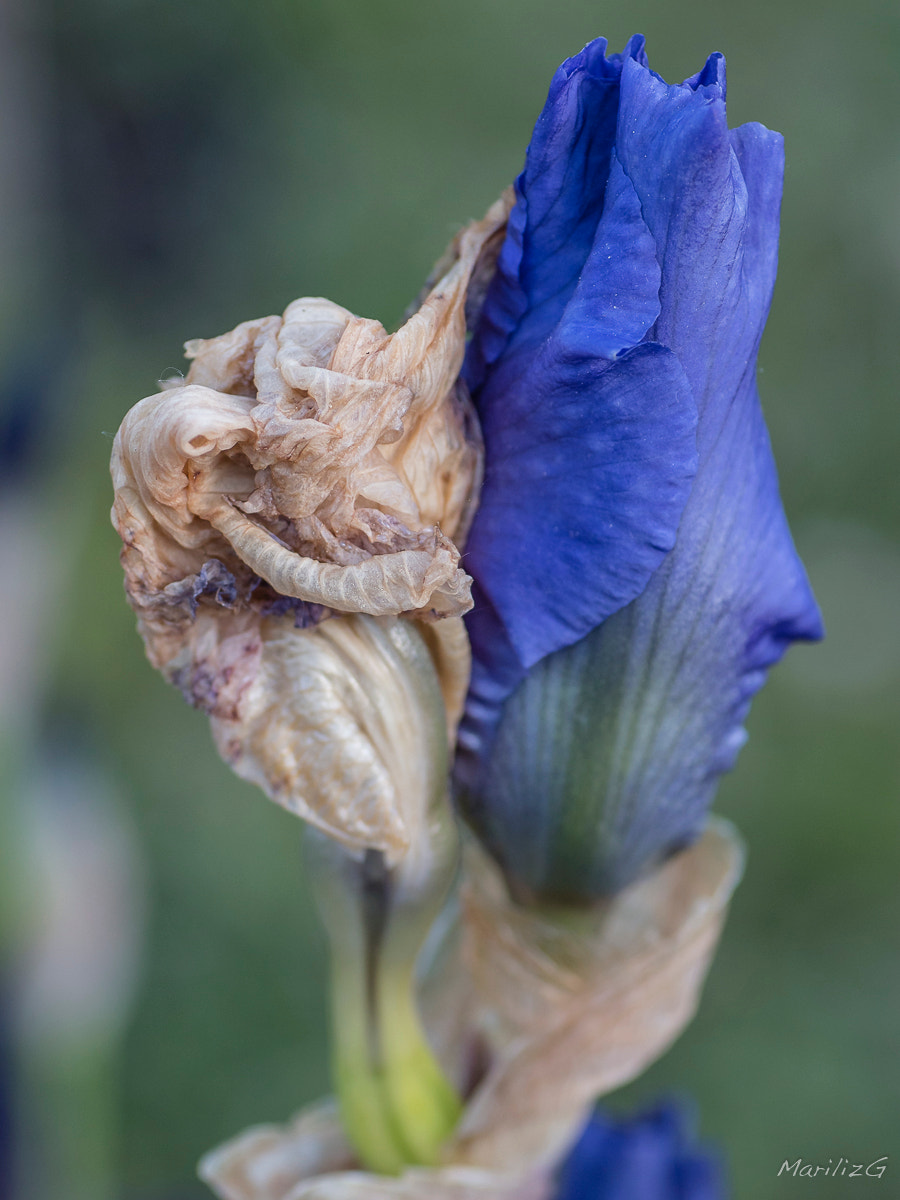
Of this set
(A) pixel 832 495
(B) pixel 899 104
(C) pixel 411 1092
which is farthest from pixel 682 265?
(B) pixel 899 104

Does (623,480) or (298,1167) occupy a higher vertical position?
(623,480)

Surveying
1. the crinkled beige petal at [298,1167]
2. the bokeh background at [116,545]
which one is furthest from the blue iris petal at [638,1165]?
the bokeh background at [116,545]

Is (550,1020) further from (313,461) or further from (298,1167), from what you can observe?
(313,461)

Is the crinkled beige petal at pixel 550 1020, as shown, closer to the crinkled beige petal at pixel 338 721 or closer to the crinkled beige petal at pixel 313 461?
the crinkled beige petal at pixel 338 721

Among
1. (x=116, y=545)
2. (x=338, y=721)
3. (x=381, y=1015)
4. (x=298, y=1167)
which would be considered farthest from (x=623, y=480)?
(x=116, y=545)

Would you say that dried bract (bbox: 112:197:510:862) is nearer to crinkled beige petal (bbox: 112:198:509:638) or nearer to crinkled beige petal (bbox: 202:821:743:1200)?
crinkled beige petal (bbox: 112:198:509:638)

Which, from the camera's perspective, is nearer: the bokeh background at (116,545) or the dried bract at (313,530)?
the dried bract at (313,530)

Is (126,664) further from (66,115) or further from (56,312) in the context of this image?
(66,115)
